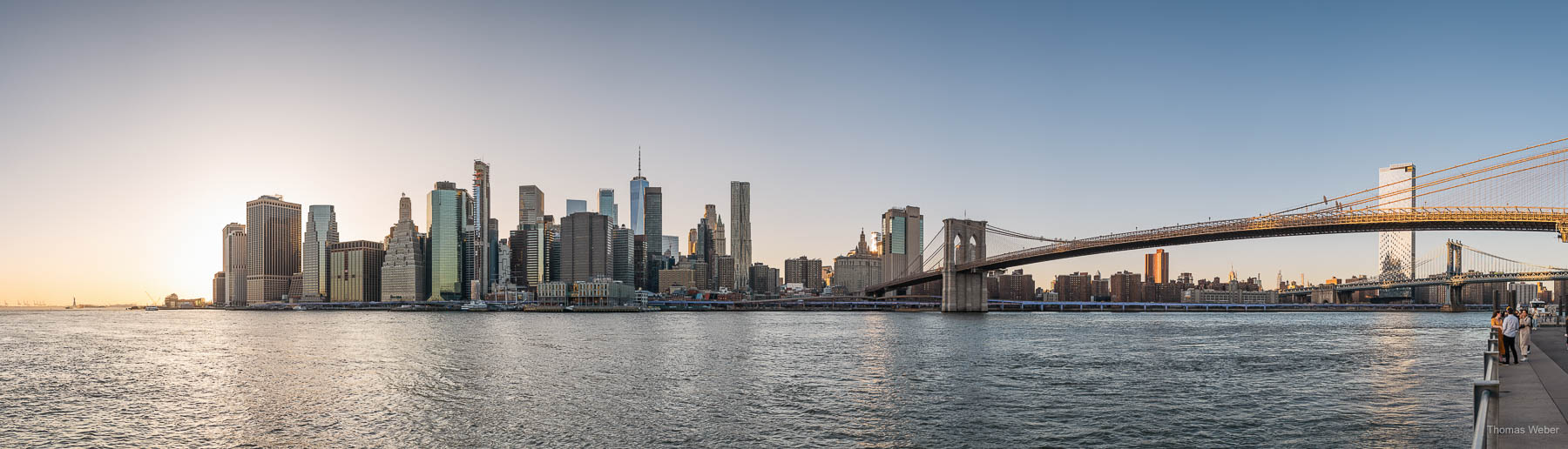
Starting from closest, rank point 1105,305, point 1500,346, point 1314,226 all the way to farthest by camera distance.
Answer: point 1500,346, point 1314,226, point 1105,305

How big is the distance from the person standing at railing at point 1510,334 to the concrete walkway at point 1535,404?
237 mm

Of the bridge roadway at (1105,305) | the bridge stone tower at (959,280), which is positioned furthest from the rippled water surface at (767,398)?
the bridge roadway at (1105,305)

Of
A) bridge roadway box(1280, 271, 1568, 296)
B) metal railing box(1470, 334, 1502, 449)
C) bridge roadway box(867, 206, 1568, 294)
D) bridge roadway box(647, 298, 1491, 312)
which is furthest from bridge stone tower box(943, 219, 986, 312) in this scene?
metal railing box(1470, 334, 1502, 449)

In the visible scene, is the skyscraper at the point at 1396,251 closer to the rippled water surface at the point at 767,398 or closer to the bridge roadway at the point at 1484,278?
the bridge roadway at the point at 1484,278

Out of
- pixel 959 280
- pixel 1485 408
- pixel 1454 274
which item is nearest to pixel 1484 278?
pixel 1454 274

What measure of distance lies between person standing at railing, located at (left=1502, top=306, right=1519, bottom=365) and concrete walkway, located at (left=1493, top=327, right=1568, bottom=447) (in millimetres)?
237

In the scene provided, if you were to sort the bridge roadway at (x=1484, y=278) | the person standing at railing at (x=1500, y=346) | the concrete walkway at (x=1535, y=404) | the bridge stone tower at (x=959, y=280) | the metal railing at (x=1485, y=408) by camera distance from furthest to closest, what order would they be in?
the bridge roadway at (x=1484, y=278) < the bridge stone tower at (x=959, y=280) < the person standing at railing at (x=1500, y=346) < the concrete walkway at (x=1535, y=404) < the metal railing at (x=1485, y=408)

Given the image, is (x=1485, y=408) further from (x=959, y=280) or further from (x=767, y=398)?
(x=959, y=280)

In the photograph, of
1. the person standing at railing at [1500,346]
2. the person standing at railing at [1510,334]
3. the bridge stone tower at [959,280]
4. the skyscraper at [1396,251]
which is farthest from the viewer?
the skyscraper at [1396,251]

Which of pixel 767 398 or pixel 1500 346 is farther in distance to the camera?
pixel 767 398

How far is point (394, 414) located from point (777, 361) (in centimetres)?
1634

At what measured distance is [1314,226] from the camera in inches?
2485

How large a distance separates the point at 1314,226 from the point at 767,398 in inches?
2167

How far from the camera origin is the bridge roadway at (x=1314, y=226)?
1956 inches
